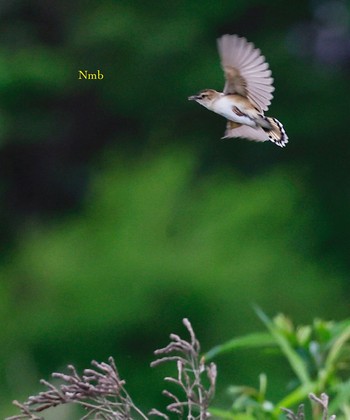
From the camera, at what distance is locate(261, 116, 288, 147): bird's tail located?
4.84 ft

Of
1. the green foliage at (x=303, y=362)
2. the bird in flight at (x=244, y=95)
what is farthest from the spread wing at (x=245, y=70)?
the green foliage at (x=303, y=362)

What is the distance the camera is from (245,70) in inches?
65.6

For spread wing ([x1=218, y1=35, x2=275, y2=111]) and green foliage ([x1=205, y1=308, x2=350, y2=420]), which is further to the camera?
green foliage ([x1=205, y1=308, x2=350, y2=420])

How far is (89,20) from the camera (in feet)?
31.2

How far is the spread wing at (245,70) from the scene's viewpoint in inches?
60.5

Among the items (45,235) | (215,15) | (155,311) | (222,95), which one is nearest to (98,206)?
(45,235)

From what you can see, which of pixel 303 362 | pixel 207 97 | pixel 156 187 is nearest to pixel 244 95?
pixel 207 97

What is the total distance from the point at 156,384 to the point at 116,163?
2321 mm

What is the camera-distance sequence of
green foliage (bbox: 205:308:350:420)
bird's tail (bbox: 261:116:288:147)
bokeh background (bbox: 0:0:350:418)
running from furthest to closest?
bokeh background (bbox: 0:0:350:418) < green foliage (bbox: 205:308:350:420) < bird's tail (bbox: 261:116:288:147)

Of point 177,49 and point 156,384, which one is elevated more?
point 177,49

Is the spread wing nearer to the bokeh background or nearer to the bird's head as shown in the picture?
the bird's head

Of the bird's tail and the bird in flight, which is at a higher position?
the bird in flight

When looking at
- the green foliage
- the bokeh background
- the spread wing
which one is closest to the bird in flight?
the spread wing

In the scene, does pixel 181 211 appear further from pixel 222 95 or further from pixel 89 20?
pixel 222 95
